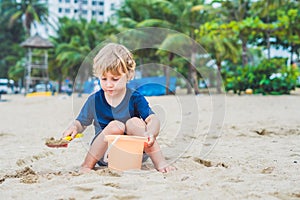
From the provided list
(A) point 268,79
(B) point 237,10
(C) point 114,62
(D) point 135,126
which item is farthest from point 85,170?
(B) point 237,10

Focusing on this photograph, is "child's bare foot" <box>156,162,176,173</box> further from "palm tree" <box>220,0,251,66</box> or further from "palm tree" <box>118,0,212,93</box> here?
"palm tree" <box>220,0,251,66</box>

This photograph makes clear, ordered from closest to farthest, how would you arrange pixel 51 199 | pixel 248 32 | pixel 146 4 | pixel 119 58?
pixel 51 199
pixel 119 58
pixel 248 32
pixel 146 4

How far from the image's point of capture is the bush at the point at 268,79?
44.5ft

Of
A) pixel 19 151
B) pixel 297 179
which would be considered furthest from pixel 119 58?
pixel 19 151

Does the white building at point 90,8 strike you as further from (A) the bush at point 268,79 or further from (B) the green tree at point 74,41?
(A) the bush at point 268,79

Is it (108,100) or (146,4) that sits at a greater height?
(146,4)

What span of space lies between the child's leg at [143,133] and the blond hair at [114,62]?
1.10 feet

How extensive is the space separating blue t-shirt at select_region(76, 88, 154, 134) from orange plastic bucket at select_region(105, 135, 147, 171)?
0.25 m

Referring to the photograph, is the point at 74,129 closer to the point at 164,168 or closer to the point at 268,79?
the point at 164,168

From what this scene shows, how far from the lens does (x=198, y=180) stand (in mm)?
2074

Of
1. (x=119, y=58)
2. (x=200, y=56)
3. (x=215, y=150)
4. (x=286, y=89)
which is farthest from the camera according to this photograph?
(x=200, y=56)

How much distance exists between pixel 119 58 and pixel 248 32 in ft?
42.7

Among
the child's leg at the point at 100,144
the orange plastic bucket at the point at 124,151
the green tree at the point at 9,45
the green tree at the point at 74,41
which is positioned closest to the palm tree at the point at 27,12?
the green tree at the point at 9,45

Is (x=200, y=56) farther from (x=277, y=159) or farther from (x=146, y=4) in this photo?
(x=277, y=159)
